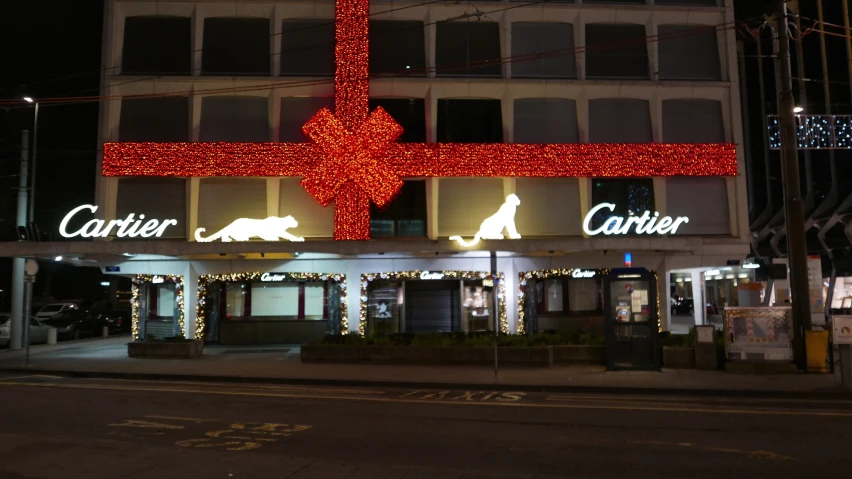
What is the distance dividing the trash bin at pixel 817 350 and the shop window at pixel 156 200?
20115 millimetres

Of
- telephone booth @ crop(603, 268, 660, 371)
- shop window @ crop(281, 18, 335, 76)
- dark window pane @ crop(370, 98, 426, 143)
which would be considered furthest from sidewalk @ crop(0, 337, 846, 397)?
shop window @ crop(281, 18, 335, 76)

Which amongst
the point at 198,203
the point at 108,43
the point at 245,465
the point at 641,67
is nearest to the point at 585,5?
the point at 641,67

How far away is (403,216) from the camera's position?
86.8ft

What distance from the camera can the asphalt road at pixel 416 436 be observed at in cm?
795

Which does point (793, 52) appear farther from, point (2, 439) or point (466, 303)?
point (2, 439)

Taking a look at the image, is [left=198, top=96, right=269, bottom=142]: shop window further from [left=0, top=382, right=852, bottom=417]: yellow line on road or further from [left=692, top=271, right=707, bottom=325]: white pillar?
[left=692, top=271, right=707, bottom=325]: white pillar

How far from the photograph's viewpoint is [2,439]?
970cm

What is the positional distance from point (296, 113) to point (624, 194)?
41.0ft

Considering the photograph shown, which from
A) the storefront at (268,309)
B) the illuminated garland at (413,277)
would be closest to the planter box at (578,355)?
the illuminated garland at (413,277)

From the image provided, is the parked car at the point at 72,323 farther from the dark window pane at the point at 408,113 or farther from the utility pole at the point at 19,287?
the dark window pane at the point at 408,113

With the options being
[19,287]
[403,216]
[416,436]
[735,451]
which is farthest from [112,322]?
[735,451]

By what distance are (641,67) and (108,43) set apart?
19.7m

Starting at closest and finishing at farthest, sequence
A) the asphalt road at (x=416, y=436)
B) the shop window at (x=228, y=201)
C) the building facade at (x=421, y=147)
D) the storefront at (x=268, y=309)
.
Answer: the asphalt road at (x=416, y=436) → the building facade at (x=421, y=147) → the shop window at (x=228, y=201) → the storefront at (x=268, y=309)

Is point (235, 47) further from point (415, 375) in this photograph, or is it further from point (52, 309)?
point (52, 309)
